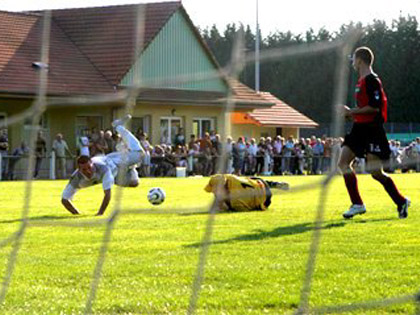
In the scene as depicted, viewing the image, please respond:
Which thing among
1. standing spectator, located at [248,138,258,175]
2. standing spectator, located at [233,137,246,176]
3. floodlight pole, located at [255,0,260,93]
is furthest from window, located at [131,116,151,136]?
standing spectator, located at [248,138,258,175]

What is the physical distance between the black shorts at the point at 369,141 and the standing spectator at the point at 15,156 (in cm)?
313

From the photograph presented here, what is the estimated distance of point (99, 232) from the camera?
915 centimetres

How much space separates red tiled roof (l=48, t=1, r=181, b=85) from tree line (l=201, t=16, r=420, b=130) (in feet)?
2.57

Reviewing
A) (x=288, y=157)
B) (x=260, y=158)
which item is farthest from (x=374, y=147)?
(x=288, y=157)

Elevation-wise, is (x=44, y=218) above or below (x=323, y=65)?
below

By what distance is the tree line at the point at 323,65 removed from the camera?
588 cm

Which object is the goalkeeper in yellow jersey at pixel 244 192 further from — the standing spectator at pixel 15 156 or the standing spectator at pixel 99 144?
the standing spectator at pixel 15 156

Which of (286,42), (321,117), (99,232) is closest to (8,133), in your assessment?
(99,232)

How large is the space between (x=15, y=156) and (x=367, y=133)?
20.4 feet

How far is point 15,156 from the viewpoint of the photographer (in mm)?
13641

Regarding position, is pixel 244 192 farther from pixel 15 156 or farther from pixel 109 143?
pixel 15 156

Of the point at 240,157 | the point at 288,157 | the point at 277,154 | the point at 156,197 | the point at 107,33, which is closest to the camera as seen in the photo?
the point at 107,33

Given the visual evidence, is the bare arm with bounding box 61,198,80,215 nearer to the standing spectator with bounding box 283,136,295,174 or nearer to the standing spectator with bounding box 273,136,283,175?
the standing spectator with bounding box 273,136,283,175

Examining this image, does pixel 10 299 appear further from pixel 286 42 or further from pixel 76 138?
pixel 76 138
